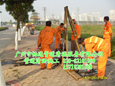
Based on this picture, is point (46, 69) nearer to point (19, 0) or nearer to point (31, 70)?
point (31, 70)

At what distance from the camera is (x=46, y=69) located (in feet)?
15.6

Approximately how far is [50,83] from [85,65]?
107 centimetres

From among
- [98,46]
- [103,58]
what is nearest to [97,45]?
[98,46]

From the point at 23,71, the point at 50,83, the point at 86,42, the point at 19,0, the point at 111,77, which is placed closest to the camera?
the point at 86,42

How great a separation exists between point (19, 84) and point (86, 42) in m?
2.10

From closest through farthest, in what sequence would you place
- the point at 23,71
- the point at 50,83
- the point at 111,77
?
the point at 50,83 → the point at 111,77 → the point at 23,71

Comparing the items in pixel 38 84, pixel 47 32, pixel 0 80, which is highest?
pixel 47 32

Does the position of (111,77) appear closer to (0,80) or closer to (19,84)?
(19,84)

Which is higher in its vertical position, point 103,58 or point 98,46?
point 98,46

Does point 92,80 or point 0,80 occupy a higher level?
point 0,80

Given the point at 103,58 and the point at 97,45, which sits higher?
the point at 97,45

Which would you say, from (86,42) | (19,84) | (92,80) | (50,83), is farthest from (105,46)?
(19,84)

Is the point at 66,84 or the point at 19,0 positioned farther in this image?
the point at 19,0

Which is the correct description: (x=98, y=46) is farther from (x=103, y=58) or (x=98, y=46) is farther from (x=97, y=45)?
(x=103, y=58)
